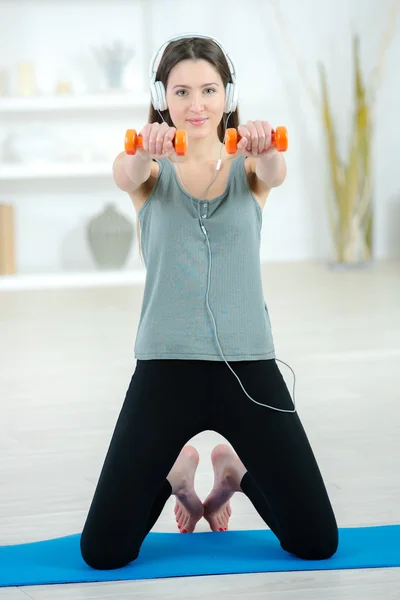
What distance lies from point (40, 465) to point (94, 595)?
775 mm

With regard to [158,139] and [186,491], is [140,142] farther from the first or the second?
[186,491]

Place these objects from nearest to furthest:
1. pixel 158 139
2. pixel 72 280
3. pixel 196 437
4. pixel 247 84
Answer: pixel 158 139 → pixel 196 437 → pixel 72 280 → pixel 247 84

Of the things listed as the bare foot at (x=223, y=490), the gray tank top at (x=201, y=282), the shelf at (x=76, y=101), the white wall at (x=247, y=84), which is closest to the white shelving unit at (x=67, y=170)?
the shelf at (x=76, y=101)

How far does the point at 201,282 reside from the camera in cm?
167

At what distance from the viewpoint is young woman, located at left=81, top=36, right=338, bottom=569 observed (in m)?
1.63

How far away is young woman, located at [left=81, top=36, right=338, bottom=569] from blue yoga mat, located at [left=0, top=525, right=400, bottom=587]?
34 mm

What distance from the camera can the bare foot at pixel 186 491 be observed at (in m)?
1.80

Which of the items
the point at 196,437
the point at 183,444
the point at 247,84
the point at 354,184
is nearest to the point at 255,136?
the point at 183,444

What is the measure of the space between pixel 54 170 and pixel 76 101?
0.45 m

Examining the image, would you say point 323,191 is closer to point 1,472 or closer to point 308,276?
point 308,276

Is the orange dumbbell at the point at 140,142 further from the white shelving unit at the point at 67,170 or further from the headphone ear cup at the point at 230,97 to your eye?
the white shelving unit at the point at 67,170

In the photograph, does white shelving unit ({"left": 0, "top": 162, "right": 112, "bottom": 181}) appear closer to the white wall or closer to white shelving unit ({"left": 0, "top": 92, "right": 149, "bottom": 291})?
white shelving unit ({"left": 0, "top": 92, "right": 149, "bottom": 291})

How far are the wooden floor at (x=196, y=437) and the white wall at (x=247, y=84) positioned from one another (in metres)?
1.54

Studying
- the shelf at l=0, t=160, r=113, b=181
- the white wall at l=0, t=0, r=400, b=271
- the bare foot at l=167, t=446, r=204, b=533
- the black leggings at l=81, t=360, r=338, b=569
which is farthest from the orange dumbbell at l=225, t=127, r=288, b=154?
the white wall at l=0, t=0, r=400, b=271
